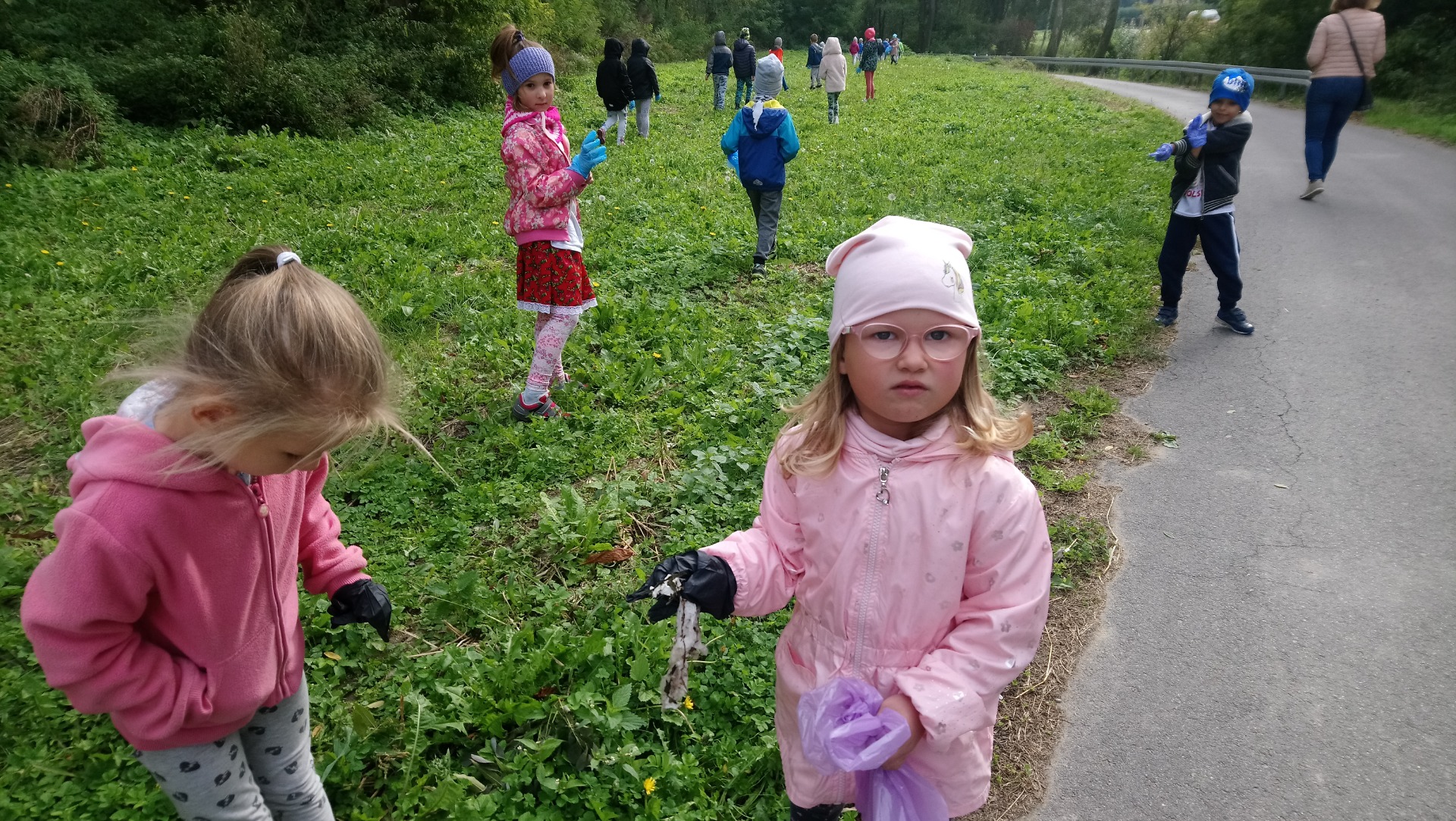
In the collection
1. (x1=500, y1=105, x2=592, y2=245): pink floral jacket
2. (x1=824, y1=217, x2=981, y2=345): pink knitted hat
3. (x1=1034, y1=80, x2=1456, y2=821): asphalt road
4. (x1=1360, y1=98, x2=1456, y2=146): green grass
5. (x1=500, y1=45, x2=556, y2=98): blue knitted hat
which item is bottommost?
(x1=1034, y1=80, x2=1456, y2=821): asphalt road

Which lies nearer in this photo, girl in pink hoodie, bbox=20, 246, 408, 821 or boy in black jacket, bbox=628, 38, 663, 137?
girl in pink hoodie, bbox=20, 246, 408, 821

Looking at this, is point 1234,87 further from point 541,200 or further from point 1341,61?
point 1341,61

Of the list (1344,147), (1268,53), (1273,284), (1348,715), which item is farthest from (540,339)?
(1268,53)

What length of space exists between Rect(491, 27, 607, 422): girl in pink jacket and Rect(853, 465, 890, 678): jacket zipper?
2816 mm

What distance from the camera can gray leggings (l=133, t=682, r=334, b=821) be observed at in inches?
71.2

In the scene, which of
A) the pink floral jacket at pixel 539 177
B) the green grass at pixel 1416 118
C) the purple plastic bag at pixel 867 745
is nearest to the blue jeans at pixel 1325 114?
the green grass at pixel 1416 118

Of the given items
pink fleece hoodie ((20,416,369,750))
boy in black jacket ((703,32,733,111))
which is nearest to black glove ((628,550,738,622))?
pink fleece hoodie ((20,416,369,750))

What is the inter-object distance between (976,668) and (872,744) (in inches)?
10.8

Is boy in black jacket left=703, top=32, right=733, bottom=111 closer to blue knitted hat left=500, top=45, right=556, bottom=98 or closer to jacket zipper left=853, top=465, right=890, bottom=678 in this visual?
blue knitted hat left=500, top=45, right=556, bottom=98

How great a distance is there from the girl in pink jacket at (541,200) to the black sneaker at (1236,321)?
4642 mm

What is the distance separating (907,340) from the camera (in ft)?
6.11

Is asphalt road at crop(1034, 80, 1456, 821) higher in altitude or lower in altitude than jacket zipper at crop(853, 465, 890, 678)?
lower

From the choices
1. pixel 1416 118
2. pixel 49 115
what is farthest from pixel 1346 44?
pixel 49 115

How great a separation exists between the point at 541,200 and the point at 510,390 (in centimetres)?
122
